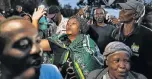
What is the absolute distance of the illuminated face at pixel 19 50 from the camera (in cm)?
137

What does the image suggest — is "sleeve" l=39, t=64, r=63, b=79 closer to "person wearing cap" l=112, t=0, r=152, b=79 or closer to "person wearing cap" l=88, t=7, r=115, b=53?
"person wearing cap" l=112, t=0, r=152, b=79

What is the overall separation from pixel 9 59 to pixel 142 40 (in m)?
2.45

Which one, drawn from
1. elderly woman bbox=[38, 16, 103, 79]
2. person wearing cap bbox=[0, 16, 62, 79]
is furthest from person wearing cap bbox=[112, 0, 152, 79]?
person wearing cap bbox=[0, 16, 62, 79]

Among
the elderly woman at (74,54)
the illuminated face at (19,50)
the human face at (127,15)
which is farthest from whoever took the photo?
the human face at (127,15)

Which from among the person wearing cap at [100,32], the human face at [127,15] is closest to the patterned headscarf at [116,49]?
the human face at [127,15]

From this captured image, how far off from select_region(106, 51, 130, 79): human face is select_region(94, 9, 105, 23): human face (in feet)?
7.92

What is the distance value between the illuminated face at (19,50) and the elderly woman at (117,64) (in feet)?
5.81

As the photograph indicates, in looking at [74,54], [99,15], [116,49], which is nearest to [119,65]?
[116,49]

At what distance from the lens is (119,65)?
3119mm

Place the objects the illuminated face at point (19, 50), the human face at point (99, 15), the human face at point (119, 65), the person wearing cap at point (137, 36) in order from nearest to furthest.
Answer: the illuminated face at point (19, 50)
the human face at point (119, 65)
the person wearing cap at point (137, 36)
the human face at point (99, 15)

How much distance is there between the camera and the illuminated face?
4.51 feet

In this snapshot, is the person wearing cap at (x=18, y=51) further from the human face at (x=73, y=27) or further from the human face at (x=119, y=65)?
the human face at (x=73, y=27)

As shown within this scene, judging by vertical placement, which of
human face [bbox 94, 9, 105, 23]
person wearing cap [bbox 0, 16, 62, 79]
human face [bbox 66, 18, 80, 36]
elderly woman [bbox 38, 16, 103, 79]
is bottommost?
human face [bbox 94, 9, 105, 23]

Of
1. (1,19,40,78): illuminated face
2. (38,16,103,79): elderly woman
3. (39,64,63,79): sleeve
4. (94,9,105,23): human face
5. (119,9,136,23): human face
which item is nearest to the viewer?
(1,19,40,78): illuminated face
